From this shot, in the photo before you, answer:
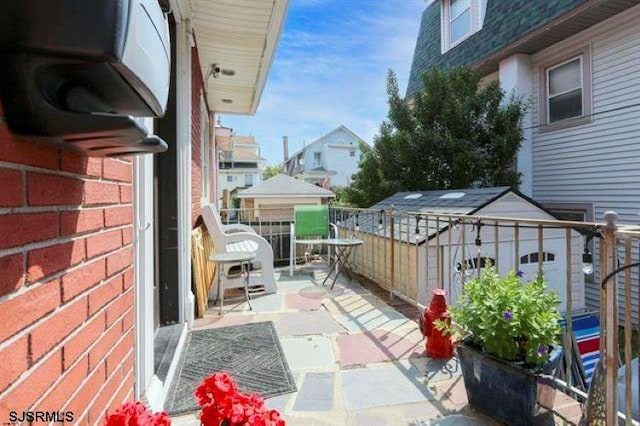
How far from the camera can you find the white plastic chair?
13.1ft

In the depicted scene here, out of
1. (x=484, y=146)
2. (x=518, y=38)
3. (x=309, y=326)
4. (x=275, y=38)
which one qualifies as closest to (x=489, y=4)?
(x=518, y=38)

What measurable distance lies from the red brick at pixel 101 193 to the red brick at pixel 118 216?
0.03 m

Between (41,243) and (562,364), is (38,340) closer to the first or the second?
(41,243)

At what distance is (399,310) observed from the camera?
3.62 meters

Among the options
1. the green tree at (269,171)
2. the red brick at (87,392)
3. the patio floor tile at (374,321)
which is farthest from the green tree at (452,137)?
the green tree at (269,171)

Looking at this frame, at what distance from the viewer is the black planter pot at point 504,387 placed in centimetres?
169

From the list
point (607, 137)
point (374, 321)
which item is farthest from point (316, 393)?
point (607, 137)

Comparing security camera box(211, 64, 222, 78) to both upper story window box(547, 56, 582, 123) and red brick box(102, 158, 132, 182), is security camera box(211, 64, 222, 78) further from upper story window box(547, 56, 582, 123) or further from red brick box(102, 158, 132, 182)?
upper story window box(547, 56, 582, 123)

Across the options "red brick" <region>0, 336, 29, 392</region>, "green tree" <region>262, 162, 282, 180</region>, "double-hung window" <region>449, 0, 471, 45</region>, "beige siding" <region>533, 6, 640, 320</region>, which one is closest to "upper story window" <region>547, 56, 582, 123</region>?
"beige siding" <region>533, 6, 640, 320</region>

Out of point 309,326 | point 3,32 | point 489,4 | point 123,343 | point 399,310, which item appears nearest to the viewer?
point 3,32

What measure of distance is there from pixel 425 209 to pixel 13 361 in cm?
457

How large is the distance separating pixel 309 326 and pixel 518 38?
6675mm

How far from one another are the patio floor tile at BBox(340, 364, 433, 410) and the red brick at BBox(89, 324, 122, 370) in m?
1.31

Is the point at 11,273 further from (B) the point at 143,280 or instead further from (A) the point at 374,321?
(A) the point at 374,321
